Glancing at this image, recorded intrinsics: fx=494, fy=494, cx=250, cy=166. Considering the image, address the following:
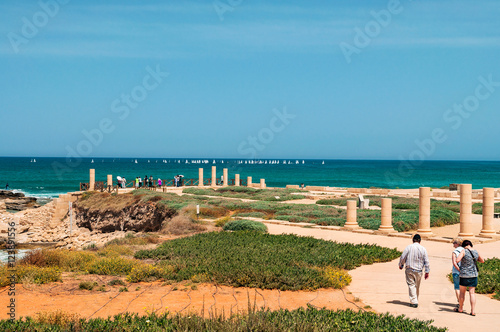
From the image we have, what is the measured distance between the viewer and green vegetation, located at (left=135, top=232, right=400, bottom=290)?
41.3ft

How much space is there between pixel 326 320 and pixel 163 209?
2475 cm

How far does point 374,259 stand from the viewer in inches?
617

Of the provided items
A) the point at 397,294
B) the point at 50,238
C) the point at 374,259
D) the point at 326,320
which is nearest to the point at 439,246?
the point at 374,259

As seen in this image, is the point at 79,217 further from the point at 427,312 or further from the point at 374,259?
the point at 427,312

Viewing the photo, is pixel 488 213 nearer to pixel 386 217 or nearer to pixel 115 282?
pixel 386 217

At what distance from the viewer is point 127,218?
118ft

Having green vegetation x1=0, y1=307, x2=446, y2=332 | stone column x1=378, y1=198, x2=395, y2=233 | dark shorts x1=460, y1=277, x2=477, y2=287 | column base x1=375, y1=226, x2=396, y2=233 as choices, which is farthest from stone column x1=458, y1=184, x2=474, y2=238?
green vegetation x1=0, y1=307, x2=446, y2=332

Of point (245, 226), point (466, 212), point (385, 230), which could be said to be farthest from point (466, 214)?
point (245, 226)

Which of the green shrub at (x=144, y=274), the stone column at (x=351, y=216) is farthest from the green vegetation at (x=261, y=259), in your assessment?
the stone column at (x=351, y=216)

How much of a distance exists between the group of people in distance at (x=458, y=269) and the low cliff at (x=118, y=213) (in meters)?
21.7

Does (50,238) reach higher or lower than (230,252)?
lower

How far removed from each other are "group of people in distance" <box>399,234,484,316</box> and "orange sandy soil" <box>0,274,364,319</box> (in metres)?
1.26

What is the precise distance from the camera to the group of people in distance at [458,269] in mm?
10190

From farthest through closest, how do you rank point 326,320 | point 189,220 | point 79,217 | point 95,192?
point 95,192 < point 79,217 < point 189,220 < point 326,320
